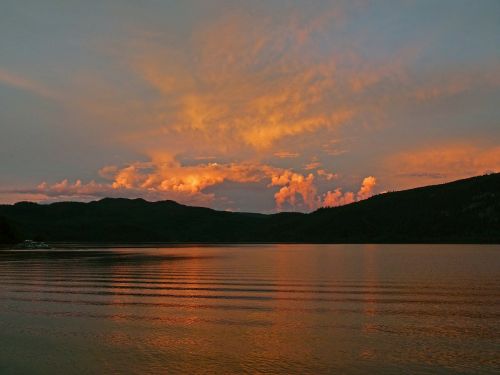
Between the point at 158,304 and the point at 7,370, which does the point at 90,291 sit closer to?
the point at 158,304

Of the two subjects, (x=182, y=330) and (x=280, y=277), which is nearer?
(x=182, y=330)

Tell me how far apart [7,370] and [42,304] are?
1956cm

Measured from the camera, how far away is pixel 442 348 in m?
25.9

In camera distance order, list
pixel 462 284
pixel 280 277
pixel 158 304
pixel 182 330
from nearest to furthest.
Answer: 1. pixel 182 330
2. pixel 158 304
3. pixel 462 284
4. pixel 280 277

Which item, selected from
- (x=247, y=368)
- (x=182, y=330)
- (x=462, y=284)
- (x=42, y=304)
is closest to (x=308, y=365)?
(x=247, y=368)

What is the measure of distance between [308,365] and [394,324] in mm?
11086

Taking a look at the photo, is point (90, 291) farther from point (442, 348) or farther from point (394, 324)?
point (442, 348)

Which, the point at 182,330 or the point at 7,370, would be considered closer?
the point at 7,370

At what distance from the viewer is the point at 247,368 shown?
22.8 m

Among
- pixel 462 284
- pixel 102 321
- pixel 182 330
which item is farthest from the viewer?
pixel 462 284

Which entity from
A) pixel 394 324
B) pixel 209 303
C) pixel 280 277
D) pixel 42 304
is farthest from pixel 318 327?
pixel 280 277

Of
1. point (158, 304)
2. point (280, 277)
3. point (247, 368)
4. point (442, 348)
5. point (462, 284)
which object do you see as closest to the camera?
point (247, 368)

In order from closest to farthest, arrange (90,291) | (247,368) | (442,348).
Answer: (247,368)
(442,348)
(90,291)

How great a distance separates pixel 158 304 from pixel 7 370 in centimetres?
1871
